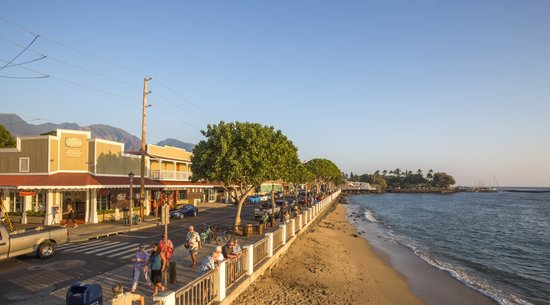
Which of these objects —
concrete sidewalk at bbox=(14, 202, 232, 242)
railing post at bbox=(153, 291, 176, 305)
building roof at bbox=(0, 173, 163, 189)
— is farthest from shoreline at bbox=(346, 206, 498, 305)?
building roof at bbox=(0, 173, 163, 189)

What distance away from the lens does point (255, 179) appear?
79.9 feet

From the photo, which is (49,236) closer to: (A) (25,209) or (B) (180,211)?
(A) (25,209)

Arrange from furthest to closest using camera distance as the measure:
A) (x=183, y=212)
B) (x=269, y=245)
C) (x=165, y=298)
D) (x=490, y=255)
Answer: (x=183, y=212) < (x=490, y=255) < (x=269, y=245) < (x=165, y=298)

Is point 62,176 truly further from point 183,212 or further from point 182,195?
point 182,195

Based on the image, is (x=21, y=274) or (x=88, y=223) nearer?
(x=21, y=274)

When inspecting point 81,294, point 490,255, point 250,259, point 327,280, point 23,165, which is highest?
point 23,165

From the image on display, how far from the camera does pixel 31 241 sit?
17.4 m

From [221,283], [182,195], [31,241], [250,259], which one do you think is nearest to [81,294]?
[221,283]

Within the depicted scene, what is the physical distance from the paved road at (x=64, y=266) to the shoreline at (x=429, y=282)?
12297 mm

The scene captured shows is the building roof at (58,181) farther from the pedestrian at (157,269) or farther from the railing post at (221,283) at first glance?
the railing post at (221,283)

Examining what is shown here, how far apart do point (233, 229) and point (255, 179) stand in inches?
148

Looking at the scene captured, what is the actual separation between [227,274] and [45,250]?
419 inches

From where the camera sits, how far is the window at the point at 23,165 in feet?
105

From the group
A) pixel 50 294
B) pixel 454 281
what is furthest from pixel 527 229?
pixel 50 294
